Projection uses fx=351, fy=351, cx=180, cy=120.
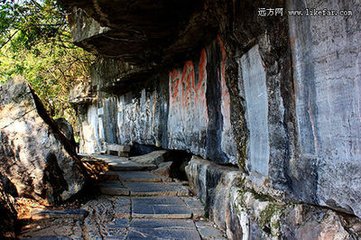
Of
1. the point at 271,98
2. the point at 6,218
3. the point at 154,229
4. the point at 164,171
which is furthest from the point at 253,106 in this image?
the point at 164,171

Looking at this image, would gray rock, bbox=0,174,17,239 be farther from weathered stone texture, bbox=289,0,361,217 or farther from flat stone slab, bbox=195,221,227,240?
weathered stone texture, bbox=289,0,361,217

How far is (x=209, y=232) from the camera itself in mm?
3914

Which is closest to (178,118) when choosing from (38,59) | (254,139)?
(254,139)

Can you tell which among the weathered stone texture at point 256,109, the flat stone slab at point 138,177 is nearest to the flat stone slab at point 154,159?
the flat stone slab at point 138,177

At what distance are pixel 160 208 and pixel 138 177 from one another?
2085 mm

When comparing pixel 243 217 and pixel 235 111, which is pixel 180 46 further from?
pixel 243 217

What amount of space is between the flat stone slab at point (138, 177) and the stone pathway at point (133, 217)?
0.48m

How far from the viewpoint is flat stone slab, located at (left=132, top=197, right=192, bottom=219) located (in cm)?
460

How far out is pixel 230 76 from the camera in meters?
3.77

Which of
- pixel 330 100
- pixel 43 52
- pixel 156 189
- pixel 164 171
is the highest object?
pixel 43 52

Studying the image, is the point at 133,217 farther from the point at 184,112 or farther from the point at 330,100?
the point at 330,100

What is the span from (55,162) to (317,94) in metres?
3.96

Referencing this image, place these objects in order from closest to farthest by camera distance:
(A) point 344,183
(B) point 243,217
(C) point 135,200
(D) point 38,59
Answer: (A) point 344,183 < (B) point 243,217 < (C) point 135,200 < (D) point 38,59

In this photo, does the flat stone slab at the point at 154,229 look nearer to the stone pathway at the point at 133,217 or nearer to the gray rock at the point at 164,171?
the stone pathway at the point at 133,217
